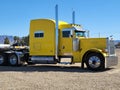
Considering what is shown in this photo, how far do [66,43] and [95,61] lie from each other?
238 centimetres

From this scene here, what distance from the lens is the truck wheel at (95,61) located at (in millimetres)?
18219

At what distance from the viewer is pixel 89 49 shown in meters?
18.8

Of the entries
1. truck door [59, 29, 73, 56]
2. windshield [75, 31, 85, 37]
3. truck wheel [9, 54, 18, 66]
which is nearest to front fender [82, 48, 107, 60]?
truck door [59, 29, 73, 56]

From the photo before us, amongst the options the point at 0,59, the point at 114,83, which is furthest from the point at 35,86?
the point at 0,59

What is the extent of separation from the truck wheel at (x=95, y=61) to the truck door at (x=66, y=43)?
5.04 feet

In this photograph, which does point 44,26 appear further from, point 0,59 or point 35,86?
point 35,86

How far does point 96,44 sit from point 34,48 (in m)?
4.13

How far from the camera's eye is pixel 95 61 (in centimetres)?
1848

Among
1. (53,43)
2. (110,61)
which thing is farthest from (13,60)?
(110,61)

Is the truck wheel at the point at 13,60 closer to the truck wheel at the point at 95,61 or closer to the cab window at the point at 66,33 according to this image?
the cab window at the point at 66,33

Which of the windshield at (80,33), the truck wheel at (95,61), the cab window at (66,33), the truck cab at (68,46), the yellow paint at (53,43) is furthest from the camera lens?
the windshield at (80,33)

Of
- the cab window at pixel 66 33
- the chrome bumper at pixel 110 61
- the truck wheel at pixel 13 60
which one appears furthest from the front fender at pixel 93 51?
the truck wheel at pixel 13 60

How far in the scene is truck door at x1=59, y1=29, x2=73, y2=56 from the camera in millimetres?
19719

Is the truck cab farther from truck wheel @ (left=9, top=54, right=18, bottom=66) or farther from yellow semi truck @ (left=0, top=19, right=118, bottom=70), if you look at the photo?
truck wheel @ (left=9, top=54, right=18, bottom=66)
